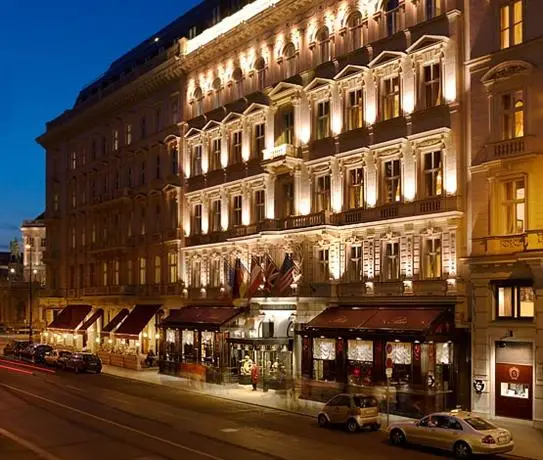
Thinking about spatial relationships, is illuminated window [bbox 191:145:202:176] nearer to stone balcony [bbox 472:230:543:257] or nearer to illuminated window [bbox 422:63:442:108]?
illuminated window [bbox 422:63:442:108]

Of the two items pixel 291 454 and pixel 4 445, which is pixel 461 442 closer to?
pixel 291 454

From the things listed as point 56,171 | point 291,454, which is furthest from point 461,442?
point 56,171

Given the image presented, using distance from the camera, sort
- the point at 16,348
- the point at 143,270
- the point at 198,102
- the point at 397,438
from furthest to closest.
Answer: the point at 16,348 < the point at 143,270 < the point at 198,102 < the point at 397,438

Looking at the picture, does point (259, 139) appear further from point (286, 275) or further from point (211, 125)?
point (286, 275)

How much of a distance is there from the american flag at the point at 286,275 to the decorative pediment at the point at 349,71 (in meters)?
10.1

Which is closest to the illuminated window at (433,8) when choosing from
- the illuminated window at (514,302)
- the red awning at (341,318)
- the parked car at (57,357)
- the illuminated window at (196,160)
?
the illuminated window at (514,302)

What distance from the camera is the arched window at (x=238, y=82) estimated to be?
5375 centimetres

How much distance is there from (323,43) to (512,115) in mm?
14582

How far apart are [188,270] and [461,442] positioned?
34.5 meters

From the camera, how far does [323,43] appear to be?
46.3 meters

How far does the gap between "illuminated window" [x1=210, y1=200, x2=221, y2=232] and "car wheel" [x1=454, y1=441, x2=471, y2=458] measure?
3084cm

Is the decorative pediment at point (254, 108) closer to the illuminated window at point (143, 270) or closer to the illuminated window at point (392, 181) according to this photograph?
the illuminated window at point (392, 181)

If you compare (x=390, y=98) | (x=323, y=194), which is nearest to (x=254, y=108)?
(x=323, y=194)

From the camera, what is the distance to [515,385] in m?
34.0
